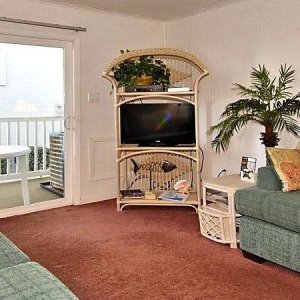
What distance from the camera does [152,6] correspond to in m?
4.24

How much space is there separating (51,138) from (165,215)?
1530mm

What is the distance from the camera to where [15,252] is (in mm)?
1853

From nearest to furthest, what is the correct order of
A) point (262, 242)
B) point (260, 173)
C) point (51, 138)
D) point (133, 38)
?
1. point (262, 242)
2. point (260, 173)
3. point (51, 138)
4. point (133, 38)

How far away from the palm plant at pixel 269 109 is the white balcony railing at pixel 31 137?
1.87 metres

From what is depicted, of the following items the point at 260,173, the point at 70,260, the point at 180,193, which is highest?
the point at 260,173

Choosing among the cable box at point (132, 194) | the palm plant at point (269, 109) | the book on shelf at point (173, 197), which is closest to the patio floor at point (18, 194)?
the cable box at point (132, 194)

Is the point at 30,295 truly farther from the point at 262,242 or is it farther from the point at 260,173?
the point at 260,173

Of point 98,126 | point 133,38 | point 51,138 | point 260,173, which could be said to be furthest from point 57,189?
point 260,173

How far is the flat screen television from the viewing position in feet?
13.5

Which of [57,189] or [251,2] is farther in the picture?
[57,189]

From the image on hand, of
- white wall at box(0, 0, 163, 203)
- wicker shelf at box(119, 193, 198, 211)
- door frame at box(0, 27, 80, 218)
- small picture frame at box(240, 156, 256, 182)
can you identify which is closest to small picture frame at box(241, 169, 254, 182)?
small picture frame at box(240, 156, 256, 182)

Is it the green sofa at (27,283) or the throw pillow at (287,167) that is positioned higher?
the throw pillow at (287,167)

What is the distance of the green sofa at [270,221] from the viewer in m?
2.38

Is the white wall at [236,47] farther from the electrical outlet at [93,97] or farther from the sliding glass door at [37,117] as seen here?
the sliding glass door at [37,117]
